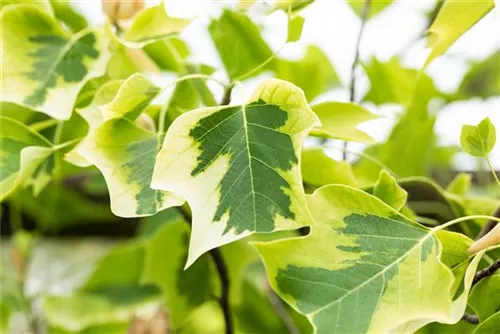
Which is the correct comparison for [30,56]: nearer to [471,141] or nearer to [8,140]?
[8,140]

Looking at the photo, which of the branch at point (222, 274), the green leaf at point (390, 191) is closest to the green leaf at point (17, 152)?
the branch at point (222, 274)

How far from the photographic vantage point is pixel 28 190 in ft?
2.63

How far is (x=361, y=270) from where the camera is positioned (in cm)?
32

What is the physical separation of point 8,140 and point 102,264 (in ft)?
1.50

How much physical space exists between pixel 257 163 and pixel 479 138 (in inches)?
5.4

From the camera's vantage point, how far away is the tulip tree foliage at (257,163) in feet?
1.04

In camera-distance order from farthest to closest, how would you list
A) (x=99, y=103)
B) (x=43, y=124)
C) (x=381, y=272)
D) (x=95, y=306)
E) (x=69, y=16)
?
1. (x=95, y=306)
2. (x=69, y=16)
3. (x=43, y=124)
4. (x=99, y=103)
5. (x=381, y=272)

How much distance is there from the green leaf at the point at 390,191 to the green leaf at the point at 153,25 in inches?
6.6

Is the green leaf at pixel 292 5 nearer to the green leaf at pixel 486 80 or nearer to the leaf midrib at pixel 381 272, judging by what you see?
A: the leaf midrib at pixel 381 272

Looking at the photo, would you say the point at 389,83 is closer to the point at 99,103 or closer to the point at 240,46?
the point at 240,46

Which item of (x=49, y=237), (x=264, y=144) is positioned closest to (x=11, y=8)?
(x=264, y=144)

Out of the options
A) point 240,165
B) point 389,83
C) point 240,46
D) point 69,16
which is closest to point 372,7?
point 389,83

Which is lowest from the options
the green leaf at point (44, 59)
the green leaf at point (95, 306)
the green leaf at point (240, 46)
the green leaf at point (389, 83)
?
the green leaf at point (95, 306)

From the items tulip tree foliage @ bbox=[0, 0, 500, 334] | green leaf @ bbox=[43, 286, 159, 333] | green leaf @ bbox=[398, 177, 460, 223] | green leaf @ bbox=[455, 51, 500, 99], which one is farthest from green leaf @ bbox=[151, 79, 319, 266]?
green leaf @ bbox=[455, 51, 500, 99]
